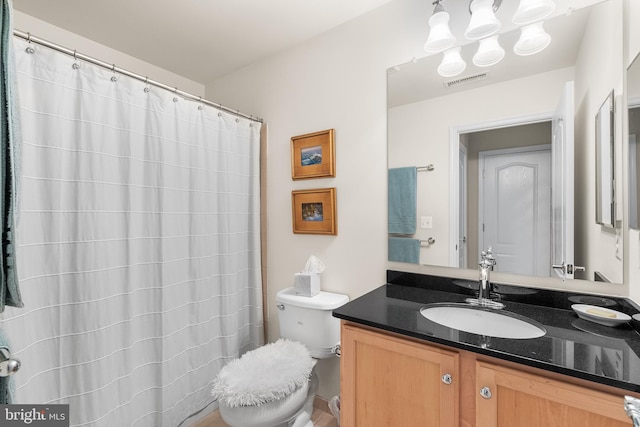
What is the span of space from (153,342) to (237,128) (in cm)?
136

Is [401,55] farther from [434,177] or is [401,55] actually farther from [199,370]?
[199,370]

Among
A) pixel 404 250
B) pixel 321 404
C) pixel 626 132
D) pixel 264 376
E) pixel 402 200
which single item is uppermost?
pixel 626 132

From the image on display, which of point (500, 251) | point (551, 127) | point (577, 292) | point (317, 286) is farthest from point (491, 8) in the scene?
point (317, 286)

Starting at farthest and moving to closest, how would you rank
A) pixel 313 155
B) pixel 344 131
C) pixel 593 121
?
pixel 313 155, pixel 344 131, pixel 593 121

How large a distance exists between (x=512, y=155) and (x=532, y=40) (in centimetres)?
48

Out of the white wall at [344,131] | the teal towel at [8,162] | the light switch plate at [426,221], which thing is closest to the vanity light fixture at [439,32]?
the white wall at [344,131]

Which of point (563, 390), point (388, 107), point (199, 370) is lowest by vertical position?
point (199, 370)

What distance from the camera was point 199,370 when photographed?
1.76 m

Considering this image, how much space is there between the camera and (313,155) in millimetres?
1902

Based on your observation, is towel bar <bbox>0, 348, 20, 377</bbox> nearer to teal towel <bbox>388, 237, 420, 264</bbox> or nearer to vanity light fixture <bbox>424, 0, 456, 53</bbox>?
teal towel <bbox>388, 237, 420, 264</bbox>

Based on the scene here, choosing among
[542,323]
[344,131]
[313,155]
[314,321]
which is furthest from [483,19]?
[314,321]

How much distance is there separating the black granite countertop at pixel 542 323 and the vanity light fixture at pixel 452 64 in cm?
100

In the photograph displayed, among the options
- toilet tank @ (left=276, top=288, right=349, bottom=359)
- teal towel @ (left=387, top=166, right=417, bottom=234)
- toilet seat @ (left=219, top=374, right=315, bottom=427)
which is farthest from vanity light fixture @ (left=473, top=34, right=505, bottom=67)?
toilet seat @ (left=219, top=374, right=315, bottom=427)

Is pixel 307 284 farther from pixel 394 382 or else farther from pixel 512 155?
pixel 512 155
